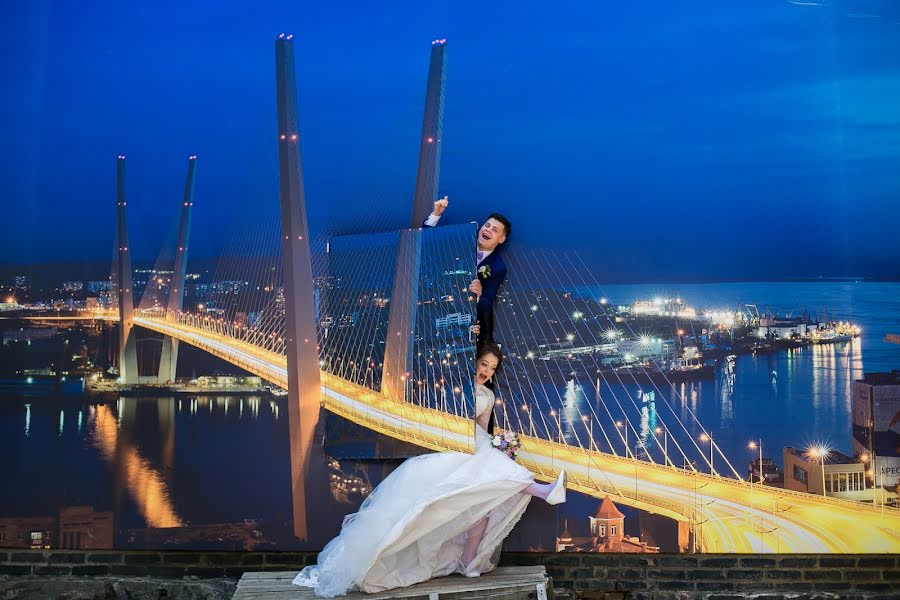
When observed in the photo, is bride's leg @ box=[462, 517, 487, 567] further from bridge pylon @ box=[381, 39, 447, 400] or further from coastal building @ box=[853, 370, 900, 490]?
coastal building @ box=[853, 370, 900, 490]

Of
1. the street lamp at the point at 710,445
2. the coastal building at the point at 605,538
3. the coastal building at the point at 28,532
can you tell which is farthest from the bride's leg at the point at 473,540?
the coastal building at the point at 28,532

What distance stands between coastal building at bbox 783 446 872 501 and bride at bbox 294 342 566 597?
4.66 ft


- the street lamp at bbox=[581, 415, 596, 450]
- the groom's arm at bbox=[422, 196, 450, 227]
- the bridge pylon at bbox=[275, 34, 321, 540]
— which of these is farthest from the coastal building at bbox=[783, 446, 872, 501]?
the bridge pylon at bbox=[275, 34, 321, 540]

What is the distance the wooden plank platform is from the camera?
10.7 feet

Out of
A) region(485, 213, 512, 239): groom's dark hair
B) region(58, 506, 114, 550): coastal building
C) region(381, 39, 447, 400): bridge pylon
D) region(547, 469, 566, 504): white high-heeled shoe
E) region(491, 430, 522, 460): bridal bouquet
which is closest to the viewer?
region(547, 469, 566, 504): white high-heeled shoe

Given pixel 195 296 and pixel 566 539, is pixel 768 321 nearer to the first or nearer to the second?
pixel 566 539

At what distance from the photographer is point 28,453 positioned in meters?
4.45

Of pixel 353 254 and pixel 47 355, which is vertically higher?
pixel 353 254

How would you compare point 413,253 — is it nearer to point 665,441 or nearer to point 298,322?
point 298,322

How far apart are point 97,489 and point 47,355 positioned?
2.69 ft

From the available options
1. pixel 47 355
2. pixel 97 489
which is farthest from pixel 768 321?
pixel 47 355

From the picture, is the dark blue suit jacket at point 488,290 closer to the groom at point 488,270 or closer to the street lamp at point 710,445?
the groom at point 488,270

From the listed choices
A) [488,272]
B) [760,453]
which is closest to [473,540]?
[488,272]

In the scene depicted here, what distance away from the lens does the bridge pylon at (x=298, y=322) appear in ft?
14.1
